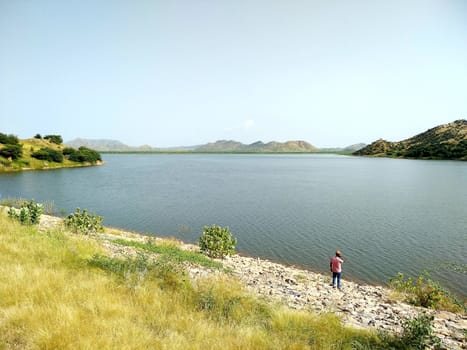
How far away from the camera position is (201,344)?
5996mm

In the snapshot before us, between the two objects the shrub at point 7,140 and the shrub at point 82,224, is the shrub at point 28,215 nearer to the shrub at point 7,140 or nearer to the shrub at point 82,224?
the shrub at point 82,224

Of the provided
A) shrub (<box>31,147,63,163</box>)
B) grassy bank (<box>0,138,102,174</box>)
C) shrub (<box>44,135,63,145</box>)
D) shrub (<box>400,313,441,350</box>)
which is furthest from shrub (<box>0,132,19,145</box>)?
shrub (<box>400,313,441,350</box>)

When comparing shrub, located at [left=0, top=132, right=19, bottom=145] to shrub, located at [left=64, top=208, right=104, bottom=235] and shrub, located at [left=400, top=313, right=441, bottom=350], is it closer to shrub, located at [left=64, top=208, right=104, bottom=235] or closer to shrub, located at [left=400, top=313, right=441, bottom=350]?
shrub, located at [left=64, top=208, right=104, bottom=235]

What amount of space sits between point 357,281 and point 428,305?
6.34 m

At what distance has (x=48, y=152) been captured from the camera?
387 ft

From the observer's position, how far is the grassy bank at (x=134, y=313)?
5801 millimetres

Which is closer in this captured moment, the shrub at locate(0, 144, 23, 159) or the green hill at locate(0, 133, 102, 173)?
the shrub at locate(0, 144, 23, 159)

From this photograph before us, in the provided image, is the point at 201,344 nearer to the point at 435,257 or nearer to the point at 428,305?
the point at 428,305

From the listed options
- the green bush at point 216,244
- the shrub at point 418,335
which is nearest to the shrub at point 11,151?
the green bush at point 216,244

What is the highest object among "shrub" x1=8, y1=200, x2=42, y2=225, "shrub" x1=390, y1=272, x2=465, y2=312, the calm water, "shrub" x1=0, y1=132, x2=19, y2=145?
"shrub" x1=0, y1=132, x2=19, y2=145

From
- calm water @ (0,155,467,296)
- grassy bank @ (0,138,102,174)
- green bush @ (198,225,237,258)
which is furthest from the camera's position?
grassy bank @ (0,138,102,174)

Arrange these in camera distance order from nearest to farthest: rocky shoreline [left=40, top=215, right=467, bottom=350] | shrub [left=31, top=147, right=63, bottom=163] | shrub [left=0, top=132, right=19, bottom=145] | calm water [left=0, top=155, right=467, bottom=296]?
rocky shoreline [left=40, top=215, right=467, bottom=350] < calm water [left=0, top=155, right=467, bottom=296] < shrub [left=0, top=132, right=19, bottom=145] < shrub [left=31, top=147, right=63, bottom=163]

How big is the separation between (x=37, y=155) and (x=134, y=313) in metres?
134

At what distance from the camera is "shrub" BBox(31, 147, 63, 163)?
114844 mm
